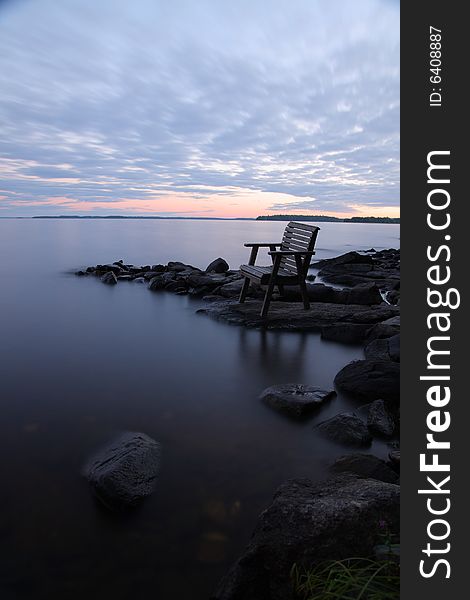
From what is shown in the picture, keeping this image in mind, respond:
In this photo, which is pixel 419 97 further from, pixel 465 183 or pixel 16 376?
pixel 16 376

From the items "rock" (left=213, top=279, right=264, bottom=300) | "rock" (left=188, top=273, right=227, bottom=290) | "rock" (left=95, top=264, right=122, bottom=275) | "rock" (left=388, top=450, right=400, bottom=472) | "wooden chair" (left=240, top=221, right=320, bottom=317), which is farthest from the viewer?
"rock" (left=95, top=264, right=122, bottom=275)

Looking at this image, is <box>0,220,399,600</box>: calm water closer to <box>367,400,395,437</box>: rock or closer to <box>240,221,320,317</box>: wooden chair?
<box>367,400,395,437</box>: rock

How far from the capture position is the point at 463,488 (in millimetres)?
1180

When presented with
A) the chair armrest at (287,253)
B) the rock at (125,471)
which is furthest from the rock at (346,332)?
the rock at (125,471)

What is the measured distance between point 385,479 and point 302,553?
1123mm

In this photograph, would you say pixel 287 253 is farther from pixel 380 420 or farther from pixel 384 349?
pixel 380 420

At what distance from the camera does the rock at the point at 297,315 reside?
25.3 feet

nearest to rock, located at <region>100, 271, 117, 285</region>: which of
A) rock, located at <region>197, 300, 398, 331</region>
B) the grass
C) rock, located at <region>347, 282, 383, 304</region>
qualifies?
rock, located at <region>197, 300, 398, 331</region>

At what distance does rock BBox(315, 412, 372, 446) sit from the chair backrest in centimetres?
433

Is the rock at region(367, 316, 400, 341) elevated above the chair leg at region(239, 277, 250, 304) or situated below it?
below

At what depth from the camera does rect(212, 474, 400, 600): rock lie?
196 centimetres

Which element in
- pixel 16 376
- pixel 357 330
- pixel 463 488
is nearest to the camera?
pixel 463 488

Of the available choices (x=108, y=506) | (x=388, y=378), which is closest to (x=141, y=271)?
(x=388, y=378)

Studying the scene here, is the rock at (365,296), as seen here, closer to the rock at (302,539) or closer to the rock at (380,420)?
the rock at (380,420)
